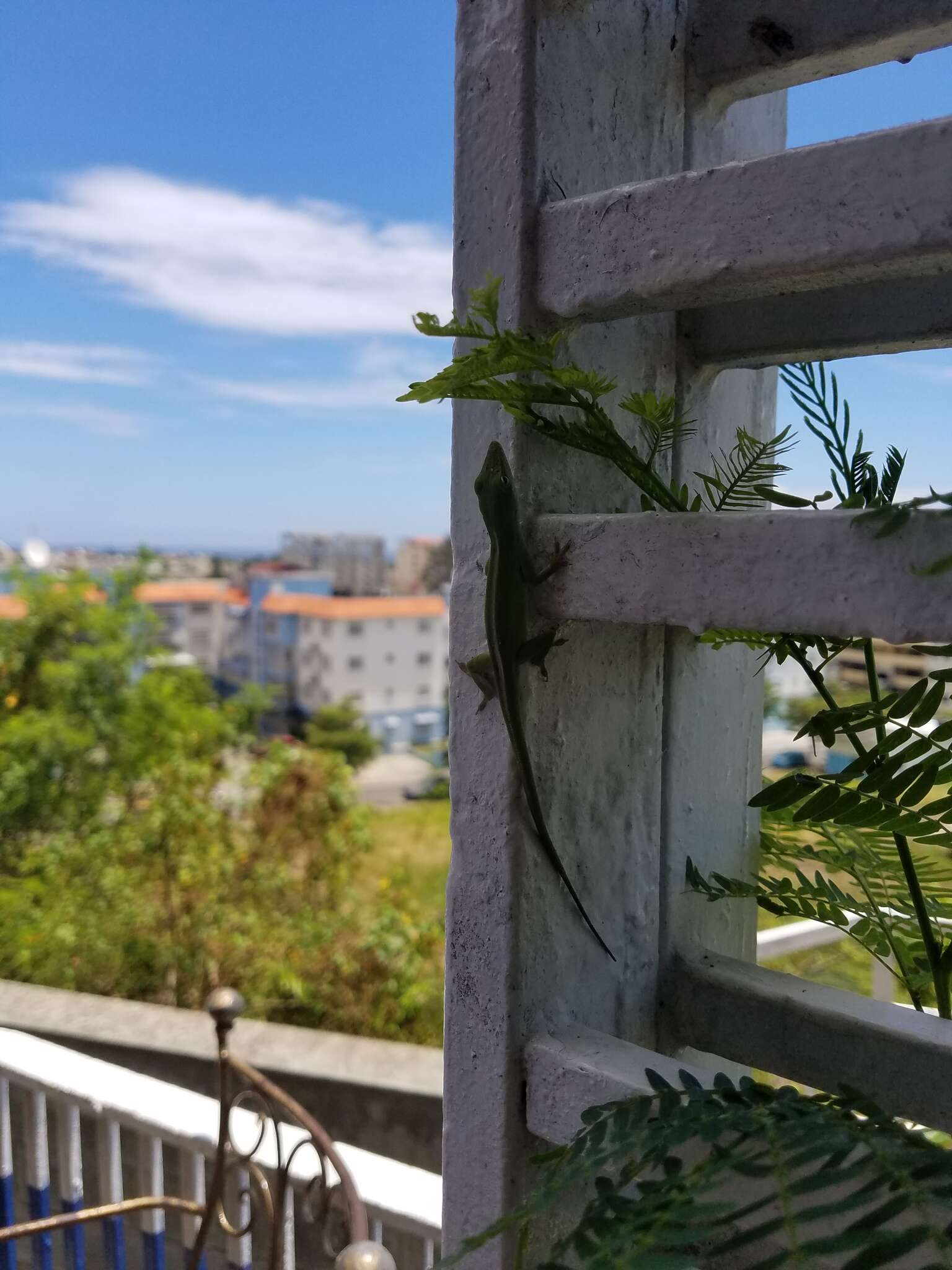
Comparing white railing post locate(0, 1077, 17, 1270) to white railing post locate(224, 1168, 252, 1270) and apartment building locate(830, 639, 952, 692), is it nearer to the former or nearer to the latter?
white railing post locate(224, 1168, 252, 1270)

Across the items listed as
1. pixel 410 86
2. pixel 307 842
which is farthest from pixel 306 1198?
pixel 410 86

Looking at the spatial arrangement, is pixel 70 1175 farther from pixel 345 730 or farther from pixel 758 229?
pixel 345 730

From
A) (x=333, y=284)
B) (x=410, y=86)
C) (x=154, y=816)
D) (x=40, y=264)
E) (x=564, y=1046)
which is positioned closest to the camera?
(x=564, y=1046)

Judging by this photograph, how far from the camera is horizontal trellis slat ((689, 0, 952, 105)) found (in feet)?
1.50

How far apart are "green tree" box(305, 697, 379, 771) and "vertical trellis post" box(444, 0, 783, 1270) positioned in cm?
591

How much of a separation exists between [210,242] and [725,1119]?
81.2 feet

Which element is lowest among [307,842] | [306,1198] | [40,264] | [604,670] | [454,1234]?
[307,842]

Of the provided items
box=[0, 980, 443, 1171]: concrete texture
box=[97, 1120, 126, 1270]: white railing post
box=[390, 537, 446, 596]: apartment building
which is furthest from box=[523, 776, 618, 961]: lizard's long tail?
box=[390, 537, 446, 596]: apartment building

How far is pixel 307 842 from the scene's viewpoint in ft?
13.4

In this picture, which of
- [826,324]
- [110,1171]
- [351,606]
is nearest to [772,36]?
[826,324]

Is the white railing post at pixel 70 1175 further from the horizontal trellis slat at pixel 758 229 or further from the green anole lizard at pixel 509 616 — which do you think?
the horizontal trellis slat at pixel 758 229

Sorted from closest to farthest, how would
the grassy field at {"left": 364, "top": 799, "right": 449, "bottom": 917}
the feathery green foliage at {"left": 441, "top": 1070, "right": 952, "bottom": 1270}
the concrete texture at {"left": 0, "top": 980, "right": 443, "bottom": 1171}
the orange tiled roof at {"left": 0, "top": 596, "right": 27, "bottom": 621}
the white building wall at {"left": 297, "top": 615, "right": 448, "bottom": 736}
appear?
the feathery green foliage at {"left": 441, "top": 1070, "right": 952, "bottom": 1270} → the concrete texture at {"left": 0, "top": 980, "right": 443, "bottom": 1171} → the grassy field at {"left": 364, "top": 799, "right": 449, "bottom": 917} → the orange tiled roof at {"left": 0, "top": 596, "right": 27, "bottom": 621} → the white building wall at {"left": 297, "top": 615, "right": 448, "bottom": 736}

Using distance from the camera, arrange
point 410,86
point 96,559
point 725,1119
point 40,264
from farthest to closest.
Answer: point 40,264, point 410,86, point 96,559, point 725,1119

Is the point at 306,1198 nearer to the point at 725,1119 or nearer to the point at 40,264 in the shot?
the point at 725,1119
